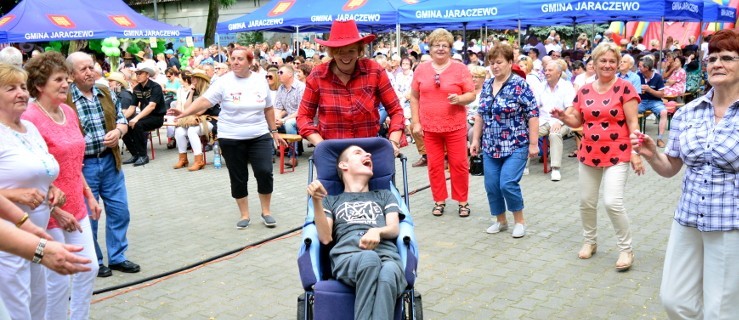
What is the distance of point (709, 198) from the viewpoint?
11.7 ft

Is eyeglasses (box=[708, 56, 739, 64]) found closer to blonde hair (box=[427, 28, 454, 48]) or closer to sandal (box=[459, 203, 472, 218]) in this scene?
blonde hair (box=[427, 28, 454, 48])

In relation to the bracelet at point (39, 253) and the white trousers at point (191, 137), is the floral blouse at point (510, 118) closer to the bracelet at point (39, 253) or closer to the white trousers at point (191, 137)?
the bracelet at point (39, 253)

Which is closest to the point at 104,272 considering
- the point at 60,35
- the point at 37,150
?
the point at 37,150

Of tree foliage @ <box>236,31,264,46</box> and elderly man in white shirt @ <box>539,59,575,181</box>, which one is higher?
tree foliage @ <box>236,31,264,46</box>

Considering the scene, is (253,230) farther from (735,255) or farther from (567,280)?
(735,255)

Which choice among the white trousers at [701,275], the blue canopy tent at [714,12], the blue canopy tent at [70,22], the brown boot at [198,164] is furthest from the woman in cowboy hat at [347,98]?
the blue canopy tent at [70,22]

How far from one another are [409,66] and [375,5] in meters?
2.10

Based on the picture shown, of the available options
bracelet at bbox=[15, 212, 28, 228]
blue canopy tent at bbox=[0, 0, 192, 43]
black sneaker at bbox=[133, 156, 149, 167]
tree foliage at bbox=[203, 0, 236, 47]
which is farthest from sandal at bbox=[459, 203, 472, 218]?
tree foliage at bbox=[203, 0, 236, 47]

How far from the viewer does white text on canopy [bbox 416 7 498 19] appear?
44.0 feet

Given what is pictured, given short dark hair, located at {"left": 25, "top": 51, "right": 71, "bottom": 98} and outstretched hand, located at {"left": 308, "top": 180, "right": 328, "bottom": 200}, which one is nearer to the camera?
outstretched hand, located at {"left": 308, "top": 180, "right": 328, "bottom": 200}

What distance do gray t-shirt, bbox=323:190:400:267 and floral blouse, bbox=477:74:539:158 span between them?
2.16 meters

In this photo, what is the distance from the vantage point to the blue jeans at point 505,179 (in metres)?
6.67

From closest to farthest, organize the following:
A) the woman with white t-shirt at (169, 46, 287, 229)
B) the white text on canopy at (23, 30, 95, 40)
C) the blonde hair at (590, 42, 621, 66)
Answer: the blonde hair at (590, 42, 621, 66), the woman with white t-shirt at (169, 46, 287, 229), the white text on canopy at (23, 30, 95, 40)

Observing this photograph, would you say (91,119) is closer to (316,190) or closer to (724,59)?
(316,190)
